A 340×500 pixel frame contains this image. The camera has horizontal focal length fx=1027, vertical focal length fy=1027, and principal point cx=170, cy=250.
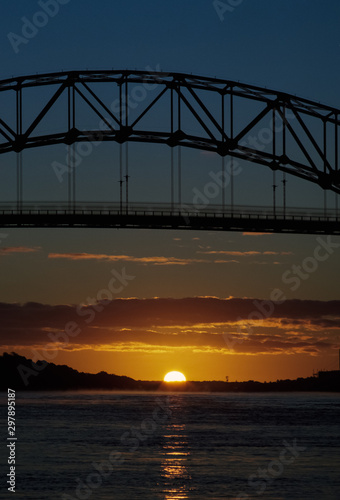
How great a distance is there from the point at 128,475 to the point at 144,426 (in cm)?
2883

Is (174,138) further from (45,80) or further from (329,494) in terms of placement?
(329,494)

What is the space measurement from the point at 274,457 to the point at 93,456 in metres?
7.64

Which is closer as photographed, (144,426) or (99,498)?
(99,498)

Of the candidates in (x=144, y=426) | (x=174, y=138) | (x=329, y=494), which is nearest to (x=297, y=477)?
(x=329, y=494)

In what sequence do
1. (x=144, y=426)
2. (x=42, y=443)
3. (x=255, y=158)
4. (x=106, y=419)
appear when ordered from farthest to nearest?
1. (x=106, y=419)
2. (x=144, y=426)
3. (x=255, y=158)
4. (x=42, y=443)

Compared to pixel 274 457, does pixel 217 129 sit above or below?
above

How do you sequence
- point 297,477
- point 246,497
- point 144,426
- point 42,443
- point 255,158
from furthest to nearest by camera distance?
point 144,426 < point 255,158 < point 42,443 < point 297,477 < point 246,497

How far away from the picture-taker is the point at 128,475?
37406 mm

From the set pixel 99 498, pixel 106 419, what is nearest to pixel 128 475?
pixel 99 498

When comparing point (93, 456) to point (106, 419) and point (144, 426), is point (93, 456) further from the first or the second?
point (106, 419)

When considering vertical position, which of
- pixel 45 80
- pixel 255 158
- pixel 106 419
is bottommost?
pixel 106 419

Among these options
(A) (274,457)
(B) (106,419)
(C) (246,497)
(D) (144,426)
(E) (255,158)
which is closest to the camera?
(C) (246,497)

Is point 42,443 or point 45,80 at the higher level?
point 45,80

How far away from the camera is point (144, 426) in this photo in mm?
66062
